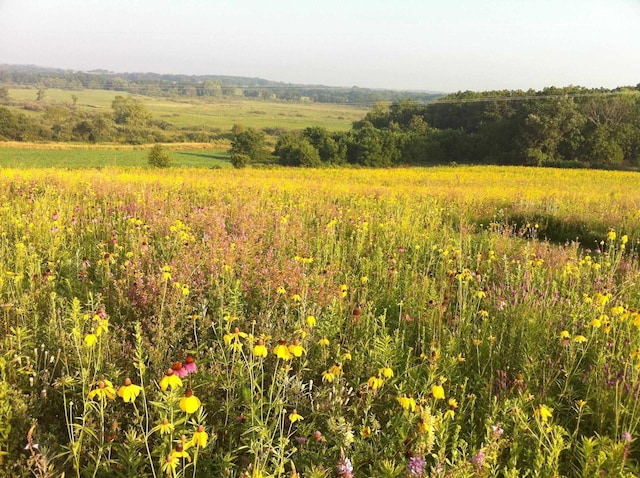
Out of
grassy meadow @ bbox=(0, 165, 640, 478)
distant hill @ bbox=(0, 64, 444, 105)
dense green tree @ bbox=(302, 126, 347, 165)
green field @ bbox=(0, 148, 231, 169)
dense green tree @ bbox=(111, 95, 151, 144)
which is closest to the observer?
grassy meadow @ bbox=(0, 165, 640, 478)

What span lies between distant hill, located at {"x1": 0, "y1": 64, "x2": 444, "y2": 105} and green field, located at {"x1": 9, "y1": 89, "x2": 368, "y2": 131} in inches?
90.5

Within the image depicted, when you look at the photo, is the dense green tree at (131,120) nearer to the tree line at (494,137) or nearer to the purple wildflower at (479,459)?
the tree line at (494,137)

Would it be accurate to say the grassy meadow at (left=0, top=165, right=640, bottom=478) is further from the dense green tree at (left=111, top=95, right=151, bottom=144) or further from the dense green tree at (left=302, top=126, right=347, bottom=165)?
the dense green tree at (left=111, top=95, right=151, bottom=144)

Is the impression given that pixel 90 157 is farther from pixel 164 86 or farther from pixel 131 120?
pixel 164 86

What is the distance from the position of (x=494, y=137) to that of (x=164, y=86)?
91.6 m

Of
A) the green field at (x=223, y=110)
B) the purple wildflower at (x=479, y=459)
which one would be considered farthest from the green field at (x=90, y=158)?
the purple wildflower at (x=479, y=459)

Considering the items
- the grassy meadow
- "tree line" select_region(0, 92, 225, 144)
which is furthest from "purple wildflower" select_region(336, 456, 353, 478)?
"tree line" select_region(0, 92, 225, 144)

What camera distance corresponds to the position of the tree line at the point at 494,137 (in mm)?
40219

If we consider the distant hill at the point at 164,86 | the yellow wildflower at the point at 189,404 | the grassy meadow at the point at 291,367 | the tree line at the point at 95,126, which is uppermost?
the distant hill at the point at 164,86

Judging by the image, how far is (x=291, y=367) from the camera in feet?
8.84

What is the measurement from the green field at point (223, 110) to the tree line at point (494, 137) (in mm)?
20175

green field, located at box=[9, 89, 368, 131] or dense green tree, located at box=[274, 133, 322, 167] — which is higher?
green field, located at box=[9, 89, 368, 131]

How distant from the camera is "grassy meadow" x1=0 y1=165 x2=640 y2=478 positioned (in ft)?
5.86

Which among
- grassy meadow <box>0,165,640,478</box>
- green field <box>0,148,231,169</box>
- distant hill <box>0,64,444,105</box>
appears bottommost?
green field <box>0,148,231,169</box>
